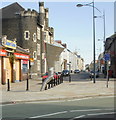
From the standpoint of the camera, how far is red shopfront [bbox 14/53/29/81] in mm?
34375

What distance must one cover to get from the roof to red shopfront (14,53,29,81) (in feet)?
46.8

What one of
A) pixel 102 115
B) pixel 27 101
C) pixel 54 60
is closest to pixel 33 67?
pixel 54 60

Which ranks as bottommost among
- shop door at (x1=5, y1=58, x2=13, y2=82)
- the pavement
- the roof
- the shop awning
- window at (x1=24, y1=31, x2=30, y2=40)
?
the pavement

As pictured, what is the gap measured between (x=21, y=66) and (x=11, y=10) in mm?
18870

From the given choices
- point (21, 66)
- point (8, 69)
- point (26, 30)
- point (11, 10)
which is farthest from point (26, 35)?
point (8, 69)

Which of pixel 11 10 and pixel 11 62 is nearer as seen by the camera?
pixel 11 62

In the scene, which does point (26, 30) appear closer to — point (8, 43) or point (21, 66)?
point (21, 66)

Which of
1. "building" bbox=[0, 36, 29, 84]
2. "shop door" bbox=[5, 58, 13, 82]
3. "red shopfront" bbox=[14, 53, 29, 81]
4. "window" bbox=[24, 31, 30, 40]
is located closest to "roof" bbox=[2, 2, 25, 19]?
"window" bbox=[24, 31, 30, 40]

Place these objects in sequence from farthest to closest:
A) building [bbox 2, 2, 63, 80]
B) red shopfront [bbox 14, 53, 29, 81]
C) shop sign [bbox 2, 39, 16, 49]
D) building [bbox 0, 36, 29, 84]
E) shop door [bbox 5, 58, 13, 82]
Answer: building [bbox 2, 2, 63, 80], red shopfront [bbox 14, 53, 29, 81], shop door [bbox 5, 58, 13, 82], shop sign [bbox 2, 39, 16, 49], building [bbox 0, 36, 29, 84]

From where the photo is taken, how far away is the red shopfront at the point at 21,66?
34.4 m

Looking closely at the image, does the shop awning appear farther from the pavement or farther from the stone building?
the stone building

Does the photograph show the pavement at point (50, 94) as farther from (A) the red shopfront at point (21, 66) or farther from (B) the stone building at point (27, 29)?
(B) the stone building at point (27, 29)

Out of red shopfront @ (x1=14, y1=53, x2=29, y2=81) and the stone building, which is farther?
the stone building

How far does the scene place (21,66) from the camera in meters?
35.9
